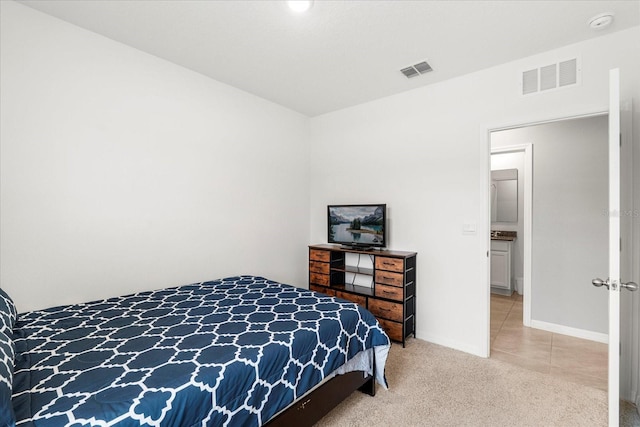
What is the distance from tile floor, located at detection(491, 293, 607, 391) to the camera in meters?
2.57

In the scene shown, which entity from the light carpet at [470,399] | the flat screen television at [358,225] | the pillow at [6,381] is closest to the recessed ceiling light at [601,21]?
the flat screen television at [358,225]

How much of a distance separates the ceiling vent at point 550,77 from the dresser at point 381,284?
1.82m

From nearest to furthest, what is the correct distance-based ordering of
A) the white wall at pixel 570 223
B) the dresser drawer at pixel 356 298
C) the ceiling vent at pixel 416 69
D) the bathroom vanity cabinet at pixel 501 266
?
1. the ceiling vent at pixel 416 69
2. the white wall at pixel 570 223
3. the dresser drawer at pixel 356 298
4. the bathroom vanity cabinet at pixel 501 266

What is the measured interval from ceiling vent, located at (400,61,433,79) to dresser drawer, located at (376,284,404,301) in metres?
2.10

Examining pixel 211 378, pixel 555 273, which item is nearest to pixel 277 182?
pixel 211 378

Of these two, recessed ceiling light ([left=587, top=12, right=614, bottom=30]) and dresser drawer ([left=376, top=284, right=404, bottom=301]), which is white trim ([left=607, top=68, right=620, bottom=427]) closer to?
recessed ceiling light ([left=587, top=12, right=614, bottom=30])

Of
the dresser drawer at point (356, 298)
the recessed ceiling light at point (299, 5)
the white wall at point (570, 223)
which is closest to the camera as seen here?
the recessed ceiling light at point (299, 5)

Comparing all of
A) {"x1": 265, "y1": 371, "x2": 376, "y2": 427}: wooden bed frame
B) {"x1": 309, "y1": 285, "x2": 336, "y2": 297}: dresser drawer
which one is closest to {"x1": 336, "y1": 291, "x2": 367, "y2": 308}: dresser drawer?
{"x1": 309, "y1": 285, "x2": 336, "y2": 297}: dresser drawer

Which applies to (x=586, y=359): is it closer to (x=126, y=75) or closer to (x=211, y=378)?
(x=211, y=378)

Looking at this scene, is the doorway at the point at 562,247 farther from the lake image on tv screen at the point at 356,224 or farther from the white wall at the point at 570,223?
the lake image on tv screen at the point at 356,224

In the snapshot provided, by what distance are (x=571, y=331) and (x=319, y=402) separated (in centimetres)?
315

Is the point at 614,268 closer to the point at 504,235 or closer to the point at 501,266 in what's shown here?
the point at 501,266

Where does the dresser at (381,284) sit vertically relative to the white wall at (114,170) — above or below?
below

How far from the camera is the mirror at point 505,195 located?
483 cm
